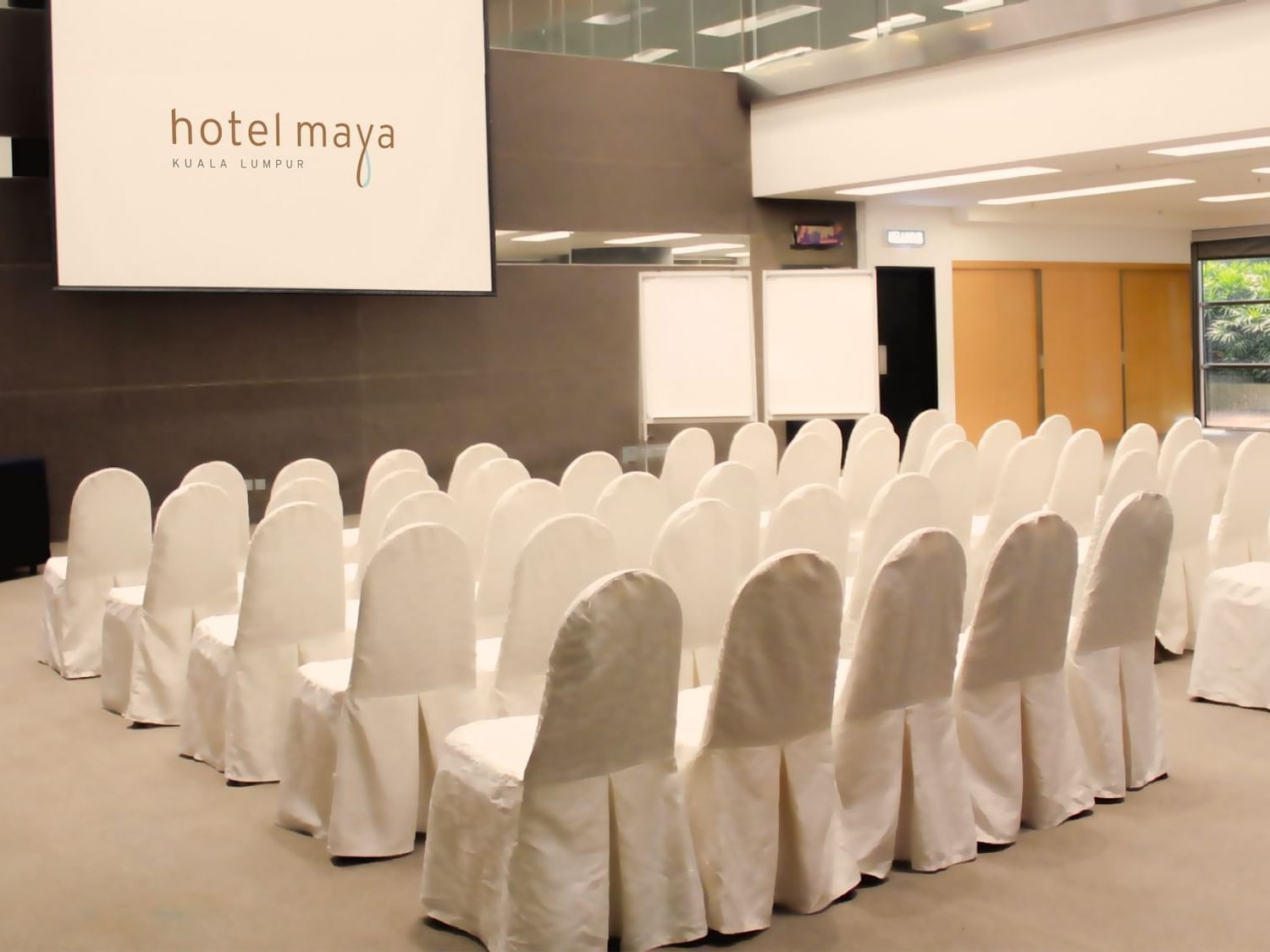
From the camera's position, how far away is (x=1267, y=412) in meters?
16.4

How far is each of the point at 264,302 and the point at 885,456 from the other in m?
5.43

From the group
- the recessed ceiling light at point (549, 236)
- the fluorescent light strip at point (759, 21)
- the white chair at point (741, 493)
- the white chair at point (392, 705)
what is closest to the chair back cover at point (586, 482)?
the white chair at point (741, 493)

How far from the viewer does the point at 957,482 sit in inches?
222

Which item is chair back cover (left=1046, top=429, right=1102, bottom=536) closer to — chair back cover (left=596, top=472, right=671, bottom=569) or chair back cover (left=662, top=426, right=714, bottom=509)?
chair back cover (left=662, top=426, right=714, bottom=509)

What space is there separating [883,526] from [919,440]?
3.30m

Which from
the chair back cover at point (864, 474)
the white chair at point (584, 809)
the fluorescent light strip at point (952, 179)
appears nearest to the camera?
the white chair at point (584, 809)

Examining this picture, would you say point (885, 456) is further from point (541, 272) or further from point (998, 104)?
point (541, 272)

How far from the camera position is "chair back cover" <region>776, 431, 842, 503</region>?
660 cm

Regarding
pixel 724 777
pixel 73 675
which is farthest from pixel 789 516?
pixel 73 675

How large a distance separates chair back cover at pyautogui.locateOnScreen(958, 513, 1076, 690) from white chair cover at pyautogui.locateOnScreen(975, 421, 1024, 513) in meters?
3.65

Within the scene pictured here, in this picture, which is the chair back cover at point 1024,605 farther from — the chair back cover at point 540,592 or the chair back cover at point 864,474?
the chair back cover at point 864,474

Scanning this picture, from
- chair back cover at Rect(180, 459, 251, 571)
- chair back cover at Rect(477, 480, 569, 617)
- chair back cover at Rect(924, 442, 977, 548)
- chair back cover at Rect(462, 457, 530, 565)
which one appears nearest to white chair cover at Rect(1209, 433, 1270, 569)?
chair back cover at Rect(924, 442, 977, 548)

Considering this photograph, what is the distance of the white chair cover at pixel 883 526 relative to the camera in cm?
461

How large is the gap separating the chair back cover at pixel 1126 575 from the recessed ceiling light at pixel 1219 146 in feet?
19.0
